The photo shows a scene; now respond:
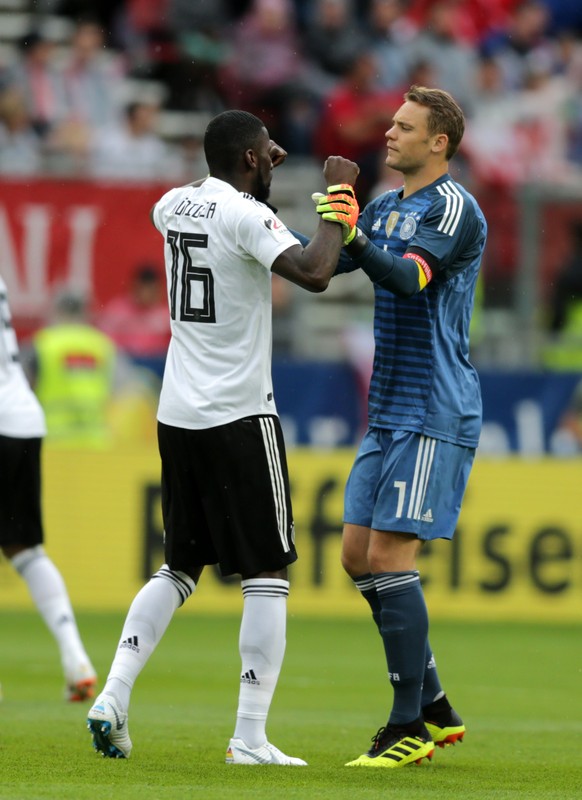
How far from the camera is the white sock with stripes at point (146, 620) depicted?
582 cm

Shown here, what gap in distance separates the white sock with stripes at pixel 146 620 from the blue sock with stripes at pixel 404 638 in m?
0.74

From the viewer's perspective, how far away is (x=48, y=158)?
14.8m

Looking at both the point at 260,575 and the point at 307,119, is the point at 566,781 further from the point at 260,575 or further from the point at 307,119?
the point at 307,119

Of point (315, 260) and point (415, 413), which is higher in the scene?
point (315, 260)

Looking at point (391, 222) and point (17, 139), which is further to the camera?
point (17, 139)

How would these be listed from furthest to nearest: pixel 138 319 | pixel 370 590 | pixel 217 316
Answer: pixel 138 319, pixel 370 590, pixel 217 316

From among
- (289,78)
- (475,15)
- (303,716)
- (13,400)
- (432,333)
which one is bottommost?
(303,716)

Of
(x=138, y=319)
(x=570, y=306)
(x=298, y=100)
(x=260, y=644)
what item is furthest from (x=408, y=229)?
(x=298, y=100)

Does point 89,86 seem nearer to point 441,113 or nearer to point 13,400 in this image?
point 13,400

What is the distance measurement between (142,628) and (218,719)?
1.58m

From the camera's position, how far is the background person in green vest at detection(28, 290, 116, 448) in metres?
12.4

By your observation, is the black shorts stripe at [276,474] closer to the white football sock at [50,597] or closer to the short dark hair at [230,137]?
the short dark hair at [230,137]

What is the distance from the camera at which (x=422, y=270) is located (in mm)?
5754

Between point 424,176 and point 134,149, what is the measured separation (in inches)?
379
